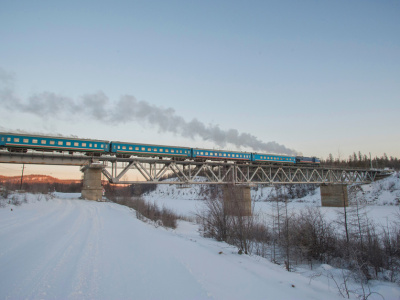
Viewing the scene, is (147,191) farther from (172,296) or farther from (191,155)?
(172,296)

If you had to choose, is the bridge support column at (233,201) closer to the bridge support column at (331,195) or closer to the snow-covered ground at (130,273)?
the snow-covered ground at (130,273)

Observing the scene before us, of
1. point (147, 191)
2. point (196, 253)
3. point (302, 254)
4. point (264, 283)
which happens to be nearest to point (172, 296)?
point (264, 283)

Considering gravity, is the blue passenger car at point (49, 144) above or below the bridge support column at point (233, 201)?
above

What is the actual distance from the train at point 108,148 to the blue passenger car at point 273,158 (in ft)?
1.29

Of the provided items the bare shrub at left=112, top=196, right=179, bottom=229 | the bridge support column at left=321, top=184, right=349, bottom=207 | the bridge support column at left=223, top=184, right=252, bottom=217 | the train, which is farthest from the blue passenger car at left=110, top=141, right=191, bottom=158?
the bridge support column at left=321, top=184, right=349, bottom=207

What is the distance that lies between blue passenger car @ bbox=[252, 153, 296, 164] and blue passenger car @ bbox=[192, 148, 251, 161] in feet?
5.18

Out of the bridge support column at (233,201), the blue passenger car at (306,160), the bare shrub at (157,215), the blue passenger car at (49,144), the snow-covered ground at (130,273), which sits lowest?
the bare shrub at (157,215)

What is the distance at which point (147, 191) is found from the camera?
152 metres

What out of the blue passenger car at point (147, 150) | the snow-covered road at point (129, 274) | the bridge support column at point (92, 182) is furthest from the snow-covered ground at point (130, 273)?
the bridge support column at point (92, 182)

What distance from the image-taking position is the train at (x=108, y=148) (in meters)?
23.9

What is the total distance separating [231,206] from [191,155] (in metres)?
21.9

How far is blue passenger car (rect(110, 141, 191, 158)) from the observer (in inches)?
1094

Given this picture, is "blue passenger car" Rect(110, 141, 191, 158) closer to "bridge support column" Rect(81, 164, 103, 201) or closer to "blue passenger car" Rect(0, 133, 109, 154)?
"blue passenger car" Rect(0, 133, 109, 154)

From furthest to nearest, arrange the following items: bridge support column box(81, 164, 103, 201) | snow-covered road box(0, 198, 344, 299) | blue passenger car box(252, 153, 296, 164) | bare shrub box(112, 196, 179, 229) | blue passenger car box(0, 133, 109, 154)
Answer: blue passenger car box(252, 153, 296, 164), bridge support column box(81, 164, 103, 201), blue passenger car box(0, 133, 109, 154), bare shrub box(112, 196, 179, 229), snow-covered road box(0, 198, 344, 299)
